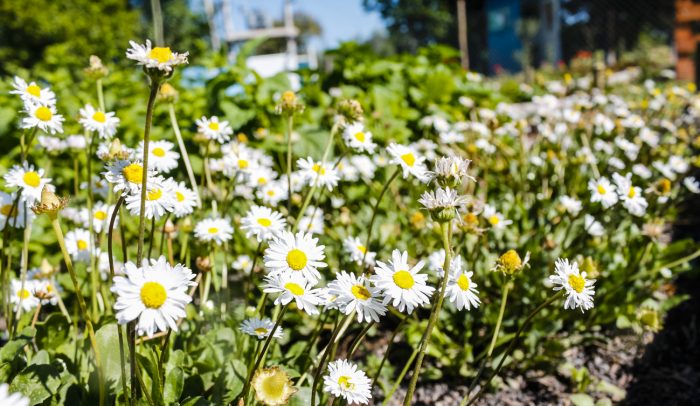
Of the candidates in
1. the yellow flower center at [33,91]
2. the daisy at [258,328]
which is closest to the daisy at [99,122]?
the yellow flower center at [33,91]

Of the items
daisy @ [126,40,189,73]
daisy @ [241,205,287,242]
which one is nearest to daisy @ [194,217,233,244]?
daisy @ [241,205,287,242]

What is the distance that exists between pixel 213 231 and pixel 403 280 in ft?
1.95

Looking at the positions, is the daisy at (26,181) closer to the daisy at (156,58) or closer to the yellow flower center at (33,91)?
the yellow flower center at (33,91)

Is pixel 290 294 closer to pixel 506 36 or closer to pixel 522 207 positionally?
pixel 522 207

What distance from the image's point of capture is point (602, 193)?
1456 mm

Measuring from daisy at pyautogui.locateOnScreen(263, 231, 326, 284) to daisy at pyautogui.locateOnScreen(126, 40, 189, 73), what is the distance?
31 cm

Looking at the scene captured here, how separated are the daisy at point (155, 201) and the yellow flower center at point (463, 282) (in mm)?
483

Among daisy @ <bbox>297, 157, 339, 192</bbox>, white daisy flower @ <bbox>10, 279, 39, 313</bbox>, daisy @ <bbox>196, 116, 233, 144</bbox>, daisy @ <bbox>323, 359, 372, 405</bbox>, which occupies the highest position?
daisy @ <bbox>196, 116, 233, 144</bbox>

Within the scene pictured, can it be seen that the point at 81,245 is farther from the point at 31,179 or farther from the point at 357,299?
the point at 357,299

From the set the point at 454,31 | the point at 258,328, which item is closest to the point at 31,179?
the point at 258,328

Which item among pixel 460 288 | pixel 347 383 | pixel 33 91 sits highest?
pixel 33 91

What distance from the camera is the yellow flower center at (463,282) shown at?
2.99 ft

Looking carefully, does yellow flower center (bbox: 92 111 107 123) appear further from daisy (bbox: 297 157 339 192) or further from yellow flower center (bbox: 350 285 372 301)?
yellow flower center (bbox: 350 285 372 301)

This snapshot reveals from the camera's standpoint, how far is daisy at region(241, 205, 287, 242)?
1087 mm
